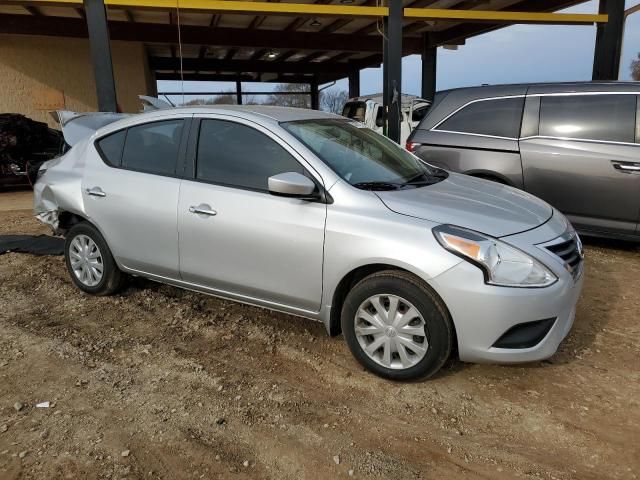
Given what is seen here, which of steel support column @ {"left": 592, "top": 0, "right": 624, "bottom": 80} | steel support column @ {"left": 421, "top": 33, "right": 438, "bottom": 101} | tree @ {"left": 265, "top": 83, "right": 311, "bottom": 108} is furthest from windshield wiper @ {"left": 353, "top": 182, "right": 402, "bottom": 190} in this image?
tree @ {"left": 265, "top": 83, "right": 311, "bottom": 108}

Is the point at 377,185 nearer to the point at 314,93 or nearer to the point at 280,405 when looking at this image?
the point at 280,405

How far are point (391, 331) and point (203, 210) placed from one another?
5.01 feet

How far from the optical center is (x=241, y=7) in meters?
7.93

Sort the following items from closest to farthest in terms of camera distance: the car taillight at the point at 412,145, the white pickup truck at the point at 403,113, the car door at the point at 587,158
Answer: the car door at the point at 587,158 < the car taillight at the point at 412,145 < the white pickup truck at the point at 403,113

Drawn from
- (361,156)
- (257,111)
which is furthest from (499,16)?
(257,111)

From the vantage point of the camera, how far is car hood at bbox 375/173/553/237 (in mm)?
2982

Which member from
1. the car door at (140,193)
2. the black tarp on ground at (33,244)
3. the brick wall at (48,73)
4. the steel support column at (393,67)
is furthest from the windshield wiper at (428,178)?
the brick wall at (48,73)

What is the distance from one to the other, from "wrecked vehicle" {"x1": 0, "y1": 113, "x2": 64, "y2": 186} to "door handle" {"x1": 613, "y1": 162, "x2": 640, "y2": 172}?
371 inches

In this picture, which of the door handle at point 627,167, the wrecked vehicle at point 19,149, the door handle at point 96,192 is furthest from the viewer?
the wrecked vehicle at point 19,149

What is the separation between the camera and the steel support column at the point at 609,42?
9312 millimetres

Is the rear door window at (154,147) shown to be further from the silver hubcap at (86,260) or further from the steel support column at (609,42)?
the steel support column at (609,42)

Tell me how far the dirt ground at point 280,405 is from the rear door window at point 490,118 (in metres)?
2.35

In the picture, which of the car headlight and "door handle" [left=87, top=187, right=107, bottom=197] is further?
"door handle" [left=87, top=187, right=107, bottom=197]

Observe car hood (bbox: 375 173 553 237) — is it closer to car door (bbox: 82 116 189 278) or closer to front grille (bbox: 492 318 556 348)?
front grille (bbox: 492 318 556 348)
